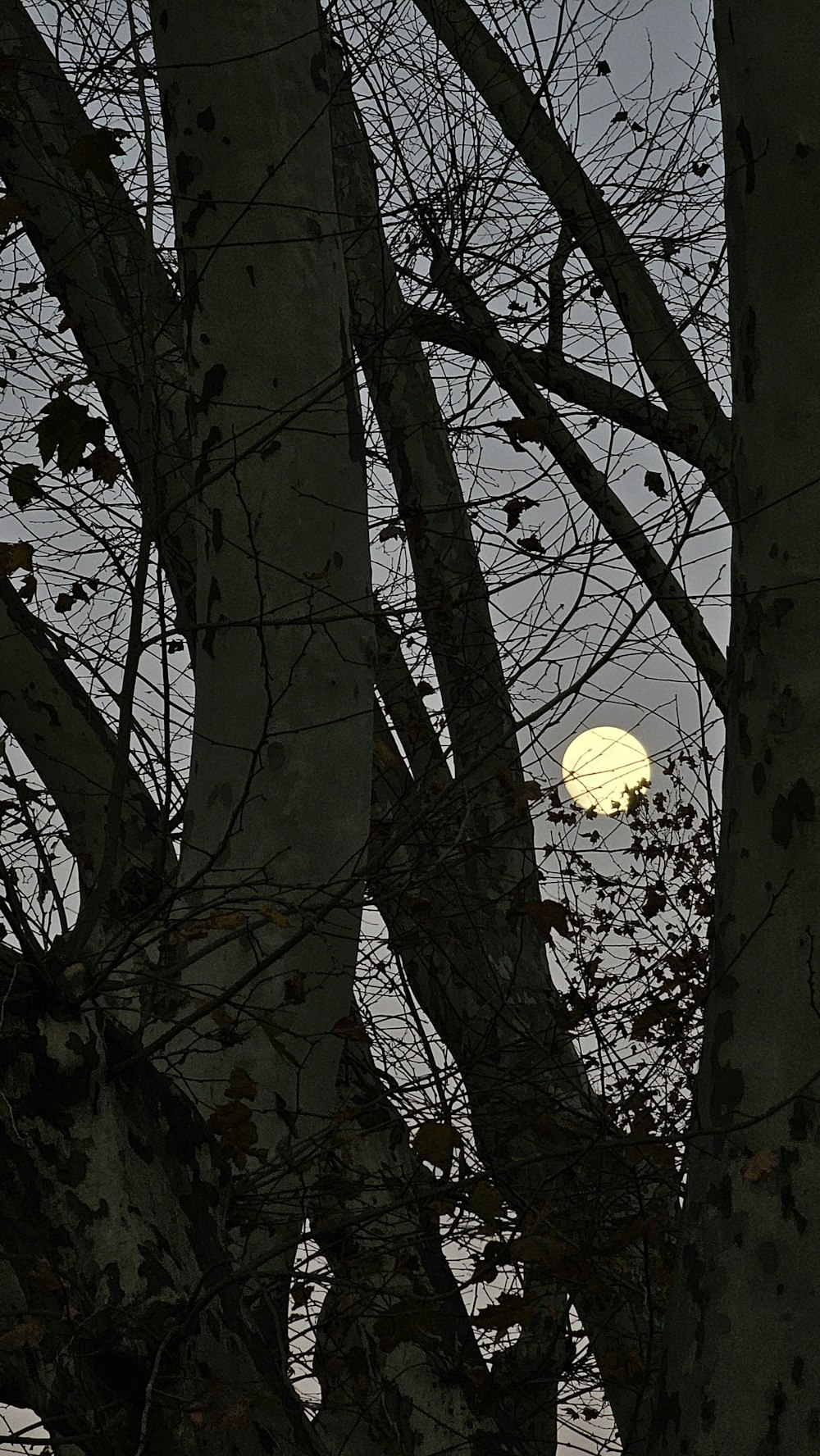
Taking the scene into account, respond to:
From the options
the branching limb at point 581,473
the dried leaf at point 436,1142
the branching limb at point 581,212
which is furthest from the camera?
the branching limb at point 581,473

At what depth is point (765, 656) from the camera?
2.23m

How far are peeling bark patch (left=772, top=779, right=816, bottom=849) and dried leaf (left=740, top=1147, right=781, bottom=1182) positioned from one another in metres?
0.50

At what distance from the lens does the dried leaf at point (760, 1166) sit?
1964 millimetres

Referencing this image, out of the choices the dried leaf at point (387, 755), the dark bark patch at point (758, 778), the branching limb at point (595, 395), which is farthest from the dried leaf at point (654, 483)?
the dark bark patch at point (758, 778)

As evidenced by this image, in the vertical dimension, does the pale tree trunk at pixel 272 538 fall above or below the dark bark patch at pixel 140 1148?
above

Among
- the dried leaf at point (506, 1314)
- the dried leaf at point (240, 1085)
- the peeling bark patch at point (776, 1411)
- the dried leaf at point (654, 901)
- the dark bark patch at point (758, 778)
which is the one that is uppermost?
the dried leaf at point (654, 901)

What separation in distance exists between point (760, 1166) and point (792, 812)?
0.57 meters

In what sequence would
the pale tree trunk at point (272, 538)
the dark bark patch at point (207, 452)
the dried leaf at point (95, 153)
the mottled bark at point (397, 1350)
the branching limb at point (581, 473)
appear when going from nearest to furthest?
the pale tree trunk at point (272, 538) < the dark bark patch at point (207, 452) < the dried leaf at point (95, 153) < the mottled bark at point (397, 1350) < the branching limb at point (581, 473)

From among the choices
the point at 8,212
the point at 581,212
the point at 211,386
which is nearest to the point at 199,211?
the point at 211,386

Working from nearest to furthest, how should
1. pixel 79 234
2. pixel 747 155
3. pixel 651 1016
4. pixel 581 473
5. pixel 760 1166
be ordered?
pixel 760 1166, pixel 747 155, pixel 79 234, pixel 651 1016, pixel 581 473

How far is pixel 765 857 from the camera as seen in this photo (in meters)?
2.14

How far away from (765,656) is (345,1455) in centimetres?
319

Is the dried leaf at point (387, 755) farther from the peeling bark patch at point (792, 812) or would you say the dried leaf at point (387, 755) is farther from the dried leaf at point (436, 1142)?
the peeling bark patch at point (792, 812)

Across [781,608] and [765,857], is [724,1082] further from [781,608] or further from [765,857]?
[781,608]
